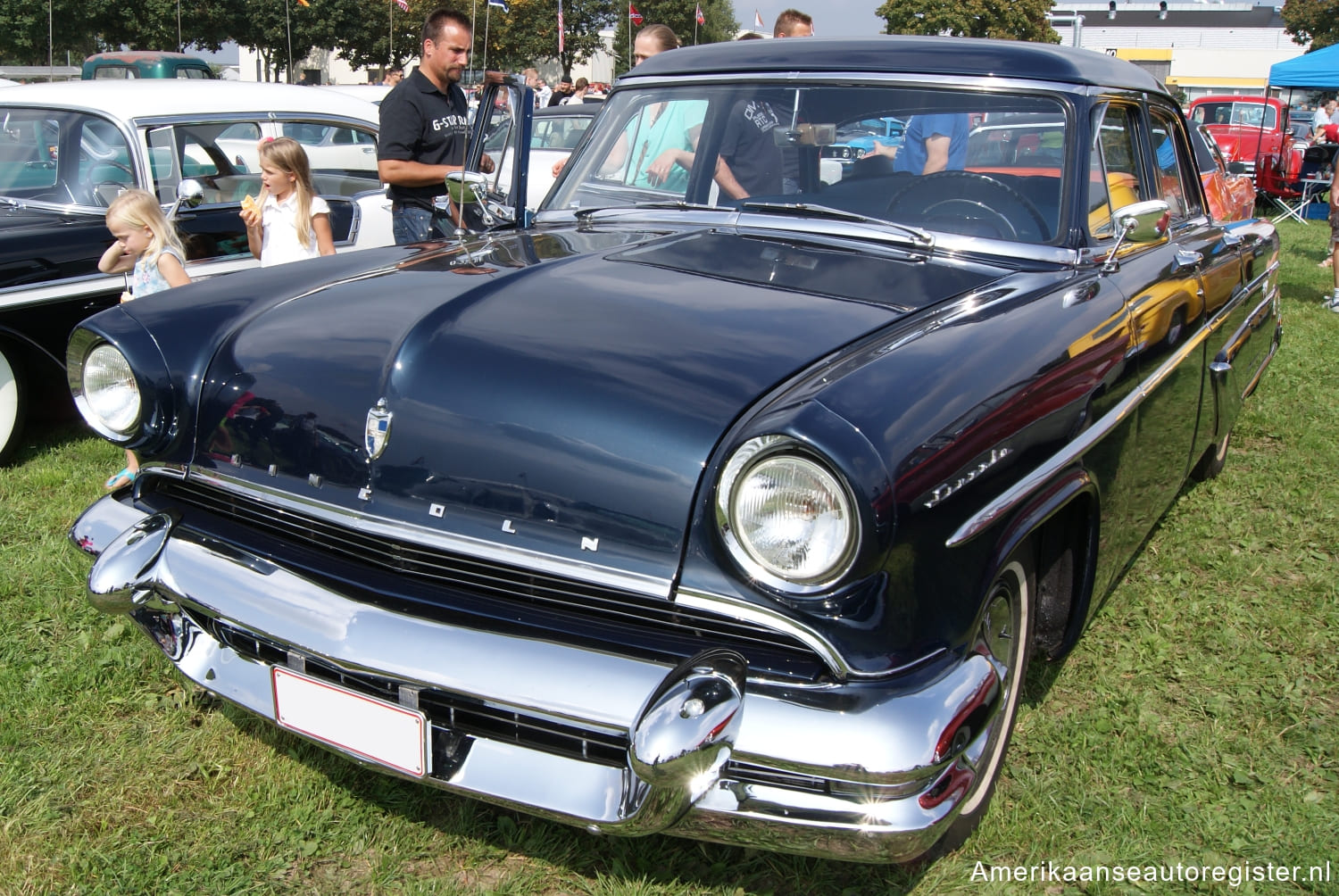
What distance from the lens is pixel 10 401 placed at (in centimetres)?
437

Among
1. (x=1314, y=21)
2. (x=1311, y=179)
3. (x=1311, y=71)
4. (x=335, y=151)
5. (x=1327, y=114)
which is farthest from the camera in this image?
(x=1314, y=21)

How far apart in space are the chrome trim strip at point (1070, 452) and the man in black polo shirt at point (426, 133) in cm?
288

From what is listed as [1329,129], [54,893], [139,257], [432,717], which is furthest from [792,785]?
[1329,129]

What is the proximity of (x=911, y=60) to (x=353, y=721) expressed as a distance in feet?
6.94

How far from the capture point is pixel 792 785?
1.67 m

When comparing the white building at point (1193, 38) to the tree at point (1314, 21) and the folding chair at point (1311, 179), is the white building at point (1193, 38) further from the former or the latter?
the folding chair at point (1311, 179)

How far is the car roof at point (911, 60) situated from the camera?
2742 mm

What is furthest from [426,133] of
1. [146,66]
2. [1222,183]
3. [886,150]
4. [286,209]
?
[146,66]

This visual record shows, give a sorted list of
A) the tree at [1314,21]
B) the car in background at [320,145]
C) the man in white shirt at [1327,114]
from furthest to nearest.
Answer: the tree at [1314,21] < the man in white shirt at [1327,114] < the car in background at [320,145]

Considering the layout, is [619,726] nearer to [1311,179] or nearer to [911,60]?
[911,60]

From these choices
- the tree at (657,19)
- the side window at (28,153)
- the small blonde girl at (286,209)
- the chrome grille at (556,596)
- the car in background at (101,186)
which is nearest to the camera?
the chrome grille at (556,596)

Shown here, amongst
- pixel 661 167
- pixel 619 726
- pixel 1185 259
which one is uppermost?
pixel 661 167

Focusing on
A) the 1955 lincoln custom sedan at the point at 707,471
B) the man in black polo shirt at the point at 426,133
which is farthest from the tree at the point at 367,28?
the 1955 lincoln custom sedan at the point at 707,471

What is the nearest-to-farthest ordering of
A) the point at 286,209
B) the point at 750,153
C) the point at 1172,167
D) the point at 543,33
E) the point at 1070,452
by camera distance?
the point at 1070,452
the point at 750,153
the point at 1172,167
the point at 286,209
the point at 543,33
